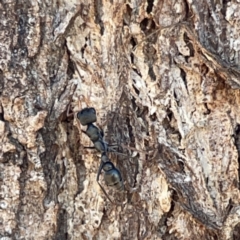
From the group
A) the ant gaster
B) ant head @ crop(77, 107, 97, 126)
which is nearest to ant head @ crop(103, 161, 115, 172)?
the ant gaster

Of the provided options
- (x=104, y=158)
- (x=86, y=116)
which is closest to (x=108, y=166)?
(x=104, y=158)

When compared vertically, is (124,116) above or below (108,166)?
above

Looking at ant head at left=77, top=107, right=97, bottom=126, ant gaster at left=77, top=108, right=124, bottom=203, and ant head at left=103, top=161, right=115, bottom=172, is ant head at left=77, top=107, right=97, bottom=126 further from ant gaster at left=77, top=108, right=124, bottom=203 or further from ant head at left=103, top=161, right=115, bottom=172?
ant head at left=103, top=161, right=115, bottom=172

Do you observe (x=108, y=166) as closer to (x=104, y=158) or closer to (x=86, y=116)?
(x=104, y=158)

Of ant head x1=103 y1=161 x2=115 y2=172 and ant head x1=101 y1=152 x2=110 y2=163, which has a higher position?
ant head x1=101 y1=152 x2=110 y2=163

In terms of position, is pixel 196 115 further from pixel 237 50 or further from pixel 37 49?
pixel 37 49

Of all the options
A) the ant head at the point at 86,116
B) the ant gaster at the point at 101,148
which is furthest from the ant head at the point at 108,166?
the ant head at the point at 86,116

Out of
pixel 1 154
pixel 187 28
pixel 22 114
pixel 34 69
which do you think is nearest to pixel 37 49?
pixel 34 69
